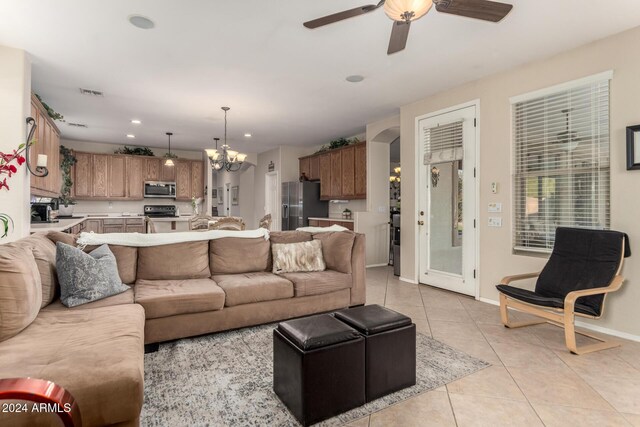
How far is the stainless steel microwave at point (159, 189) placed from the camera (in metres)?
7.97

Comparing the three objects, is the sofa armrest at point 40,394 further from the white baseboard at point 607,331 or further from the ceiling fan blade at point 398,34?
the white baseboard at point 607,331

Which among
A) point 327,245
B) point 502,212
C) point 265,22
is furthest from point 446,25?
point 327,245

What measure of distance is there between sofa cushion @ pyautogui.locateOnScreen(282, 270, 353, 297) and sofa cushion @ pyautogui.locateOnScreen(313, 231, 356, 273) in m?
0.10

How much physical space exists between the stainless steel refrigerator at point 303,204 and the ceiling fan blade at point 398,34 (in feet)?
17.4

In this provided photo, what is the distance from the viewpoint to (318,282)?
11.1 feet

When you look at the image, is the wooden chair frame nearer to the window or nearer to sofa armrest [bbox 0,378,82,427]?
the window

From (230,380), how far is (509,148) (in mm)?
3734

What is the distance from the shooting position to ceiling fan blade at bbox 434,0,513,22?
81.4 inches

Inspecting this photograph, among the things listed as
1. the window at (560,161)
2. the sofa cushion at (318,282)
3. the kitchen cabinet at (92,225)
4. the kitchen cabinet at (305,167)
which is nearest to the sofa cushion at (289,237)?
the sofa cushion at (318,282)

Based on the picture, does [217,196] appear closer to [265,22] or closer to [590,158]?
[265,22]

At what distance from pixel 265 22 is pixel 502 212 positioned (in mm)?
3268

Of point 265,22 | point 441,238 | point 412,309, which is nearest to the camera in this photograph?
point 265,22

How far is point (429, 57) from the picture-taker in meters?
3.53

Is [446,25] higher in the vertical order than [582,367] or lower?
higher
